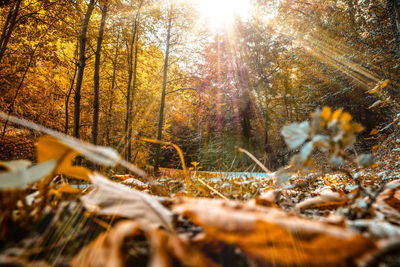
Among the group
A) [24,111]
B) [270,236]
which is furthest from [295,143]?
[24,111]

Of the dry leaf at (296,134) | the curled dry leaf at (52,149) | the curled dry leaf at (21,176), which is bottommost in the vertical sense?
the curled dry leaf at (21,176)

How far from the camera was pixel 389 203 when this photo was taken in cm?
48

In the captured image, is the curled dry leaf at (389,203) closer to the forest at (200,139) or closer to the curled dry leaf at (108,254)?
the forest at (200,139)

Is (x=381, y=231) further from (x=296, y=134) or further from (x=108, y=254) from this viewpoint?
(x=108, y=254)

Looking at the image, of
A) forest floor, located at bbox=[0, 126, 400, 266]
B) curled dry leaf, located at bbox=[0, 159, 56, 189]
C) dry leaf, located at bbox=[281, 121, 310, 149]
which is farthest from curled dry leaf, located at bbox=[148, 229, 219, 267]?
dry leaf, located at bbox=[281, 121, 310, 149]

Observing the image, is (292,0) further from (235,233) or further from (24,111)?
A: (24,111)

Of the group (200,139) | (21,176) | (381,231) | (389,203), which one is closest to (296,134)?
(381,231)

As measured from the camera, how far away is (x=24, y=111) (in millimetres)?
6363

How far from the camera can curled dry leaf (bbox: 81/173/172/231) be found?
31 cm

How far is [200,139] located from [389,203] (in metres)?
8.41

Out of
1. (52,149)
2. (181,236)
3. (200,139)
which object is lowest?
(181,236)

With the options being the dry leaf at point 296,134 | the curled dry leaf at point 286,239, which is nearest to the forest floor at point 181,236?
the curled dry leaf at point 286,239

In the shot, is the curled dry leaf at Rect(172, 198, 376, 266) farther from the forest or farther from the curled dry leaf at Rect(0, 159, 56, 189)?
the curled dry leaf at Rect(0, 159, 56, 189)

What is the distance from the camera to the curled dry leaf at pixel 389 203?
1.29ft
